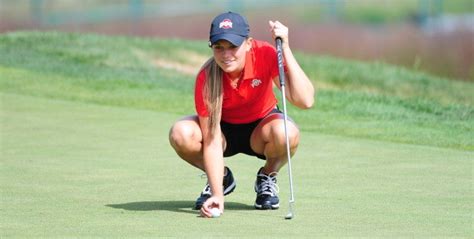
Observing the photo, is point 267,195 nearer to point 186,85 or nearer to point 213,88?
point 213,88

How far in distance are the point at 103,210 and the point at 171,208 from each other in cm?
43

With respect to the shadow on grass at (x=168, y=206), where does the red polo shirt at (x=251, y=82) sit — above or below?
above

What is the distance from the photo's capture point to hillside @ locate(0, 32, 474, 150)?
12414 millimetres

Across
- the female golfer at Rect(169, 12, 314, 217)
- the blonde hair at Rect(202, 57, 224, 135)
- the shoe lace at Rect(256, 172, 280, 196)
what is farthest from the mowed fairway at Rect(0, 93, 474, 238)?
the blonde hair at Rect(202, 57, 224, 135)

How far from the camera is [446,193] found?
821 centimetres

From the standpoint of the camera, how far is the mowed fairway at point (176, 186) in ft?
22.3

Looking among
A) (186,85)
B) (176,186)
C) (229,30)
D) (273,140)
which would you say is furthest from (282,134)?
(186,85)

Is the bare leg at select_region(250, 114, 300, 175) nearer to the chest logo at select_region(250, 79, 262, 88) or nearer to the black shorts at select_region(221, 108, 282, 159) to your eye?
the black shorts at select_region(221, 108, 282, 159)

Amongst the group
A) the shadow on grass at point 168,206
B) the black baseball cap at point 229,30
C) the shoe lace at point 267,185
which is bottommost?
the shadow on grass at point 168,206

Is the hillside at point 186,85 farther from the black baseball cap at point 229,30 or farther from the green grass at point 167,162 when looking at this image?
the black baseball cap at point 229,30

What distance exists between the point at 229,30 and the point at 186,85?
8697 mm

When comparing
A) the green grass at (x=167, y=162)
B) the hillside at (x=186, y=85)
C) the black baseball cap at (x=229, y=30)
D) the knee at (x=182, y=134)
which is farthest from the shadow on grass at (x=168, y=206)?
the hillside at (x=186, y=85)

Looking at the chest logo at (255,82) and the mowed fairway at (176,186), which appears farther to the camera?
the chest logo at (255,82)

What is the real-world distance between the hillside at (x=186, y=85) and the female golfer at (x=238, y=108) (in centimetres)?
371
